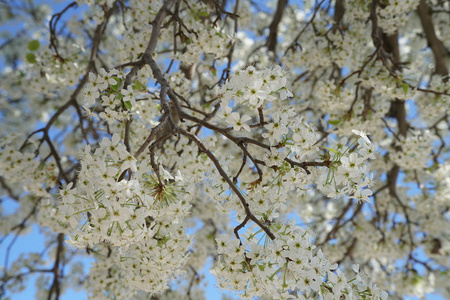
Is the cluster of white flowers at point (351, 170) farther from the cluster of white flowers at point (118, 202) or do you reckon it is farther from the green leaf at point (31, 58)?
the green leaf at point (31, 58)

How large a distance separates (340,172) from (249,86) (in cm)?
66

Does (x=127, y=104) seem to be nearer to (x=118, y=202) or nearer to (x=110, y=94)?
(x=110, y=94)

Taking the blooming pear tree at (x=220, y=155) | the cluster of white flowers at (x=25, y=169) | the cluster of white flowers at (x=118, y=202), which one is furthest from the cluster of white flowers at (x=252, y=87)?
the cluster of white flowers at (x=25, y=169)

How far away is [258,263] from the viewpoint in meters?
2.18

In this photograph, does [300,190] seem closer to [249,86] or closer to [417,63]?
[249,86]

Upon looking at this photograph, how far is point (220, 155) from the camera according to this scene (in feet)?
11.7

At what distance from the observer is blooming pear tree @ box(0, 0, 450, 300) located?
80.7 inches

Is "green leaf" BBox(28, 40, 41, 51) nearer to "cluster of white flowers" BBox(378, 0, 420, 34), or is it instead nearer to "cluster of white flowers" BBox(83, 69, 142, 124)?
"cluster of white flowers" BBox(83, 69, 142, 124)

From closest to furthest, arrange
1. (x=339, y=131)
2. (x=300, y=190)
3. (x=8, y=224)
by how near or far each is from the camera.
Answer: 1. (x=300, y=190)
2. (x=339, y=131)
3. (x=8, y=224)

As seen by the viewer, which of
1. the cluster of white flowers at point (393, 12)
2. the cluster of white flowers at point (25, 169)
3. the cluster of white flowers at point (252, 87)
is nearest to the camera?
the cluster of white flowers at point (252, 87)

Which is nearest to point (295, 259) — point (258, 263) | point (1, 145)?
point (258, 263)

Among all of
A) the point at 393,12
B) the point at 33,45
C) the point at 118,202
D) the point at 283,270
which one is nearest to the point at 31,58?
the point at 33,45

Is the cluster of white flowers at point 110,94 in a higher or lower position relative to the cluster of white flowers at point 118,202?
higher

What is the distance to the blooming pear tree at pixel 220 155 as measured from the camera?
6.73 ft
